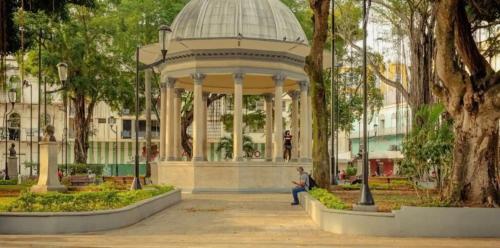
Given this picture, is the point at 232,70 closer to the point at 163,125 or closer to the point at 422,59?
the point at 163,125

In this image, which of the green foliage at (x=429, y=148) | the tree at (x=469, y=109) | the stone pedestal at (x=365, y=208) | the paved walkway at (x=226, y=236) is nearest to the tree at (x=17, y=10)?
the paved walkway at (x=226, y=236)

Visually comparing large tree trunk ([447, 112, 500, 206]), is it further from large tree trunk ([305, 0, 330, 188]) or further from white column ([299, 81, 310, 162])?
white column ([299, 81, 310, 162])

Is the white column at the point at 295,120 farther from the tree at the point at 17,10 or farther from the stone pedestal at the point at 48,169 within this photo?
the stone pedestal at the point at 48,169

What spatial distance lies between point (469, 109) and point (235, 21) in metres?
18.1

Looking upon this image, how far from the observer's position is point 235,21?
3253cm

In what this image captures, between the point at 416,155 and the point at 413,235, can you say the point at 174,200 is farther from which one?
the point at 413,235

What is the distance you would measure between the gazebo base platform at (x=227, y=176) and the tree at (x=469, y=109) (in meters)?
15.3

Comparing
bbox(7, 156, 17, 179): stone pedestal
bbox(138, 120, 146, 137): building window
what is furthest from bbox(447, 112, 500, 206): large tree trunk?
bbox(138, 120, 146, 137): building window

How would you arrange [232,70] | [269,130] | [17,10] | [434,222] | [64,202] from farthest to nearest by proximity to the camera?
1. [269,130]
2. [232,70]
3. [17,10]
4. [64,202]
5. [434,222]

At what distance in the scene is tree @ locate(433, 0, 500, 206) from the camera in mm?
15633

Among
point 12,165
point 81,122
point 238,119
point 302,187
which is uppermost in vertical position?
point 81,122

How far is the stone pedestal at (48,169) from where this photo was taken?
22875mm

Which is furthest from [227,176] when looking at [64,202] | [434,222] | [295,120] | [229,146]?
[229,146]

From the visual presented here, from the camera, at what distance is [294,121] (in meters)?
36.2
